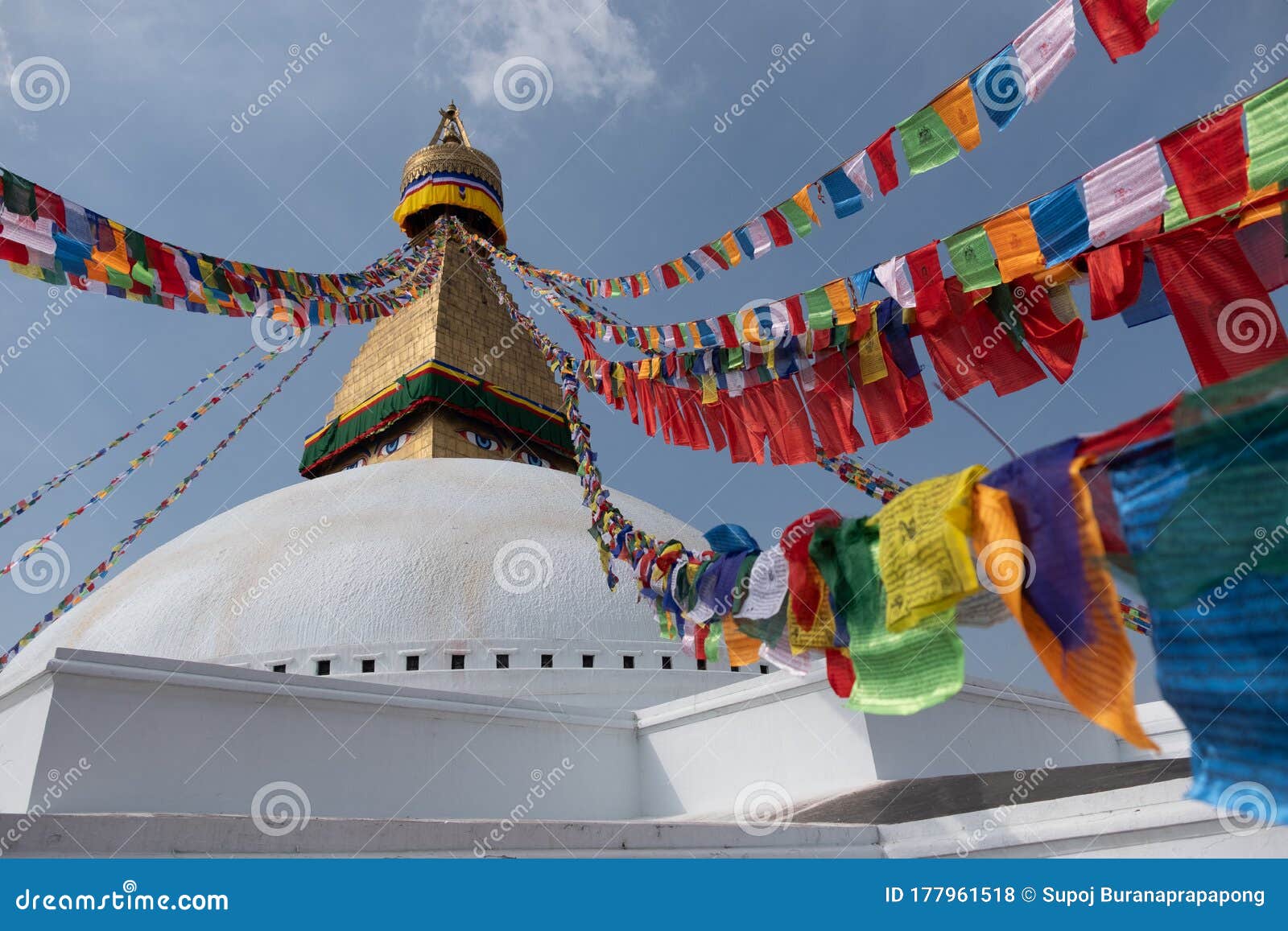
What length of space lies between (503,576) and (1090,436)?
275 inches

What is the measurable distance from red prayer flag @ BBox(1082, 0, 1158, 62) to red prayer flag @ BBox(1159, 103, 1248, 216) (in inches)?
16.4

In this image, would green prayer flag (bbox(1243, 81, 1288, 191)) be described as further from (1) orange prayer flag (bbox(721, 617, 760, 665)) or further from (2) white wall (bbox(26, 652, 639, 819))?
(2) white wall (bbox(26, 652, 639, 819))

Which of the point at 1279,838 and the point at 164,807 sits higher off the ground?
the point at 164,807

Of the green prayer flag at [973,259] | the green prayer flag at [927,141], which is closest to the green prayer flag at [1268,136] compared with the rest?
the green prayer flag at [973,259]

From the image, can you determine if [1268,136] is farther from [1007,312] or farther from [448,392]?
[448,392]

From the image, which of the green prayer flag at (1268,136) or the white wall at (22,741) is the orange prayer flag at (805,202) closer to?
the green prayer flag at (1268,136)

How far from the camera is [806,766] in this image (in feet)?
21.4

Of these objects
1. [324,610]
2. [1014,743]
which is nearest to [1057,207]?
[1014,743]

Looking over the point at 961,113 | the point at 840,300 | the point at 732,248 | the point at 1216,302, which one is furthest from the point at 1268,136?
the point at 732,248

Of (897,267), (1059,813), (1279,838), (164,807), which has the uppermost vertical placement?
(897,267)

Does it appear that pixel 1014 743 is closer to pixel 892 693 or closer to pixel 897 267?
pixel 897 267

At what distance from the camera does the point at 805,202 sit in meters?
5.52

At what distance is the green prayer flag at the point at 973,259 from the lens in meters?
4.38

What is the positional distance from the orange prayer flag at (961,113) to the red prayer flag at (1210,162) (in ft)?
3.31
